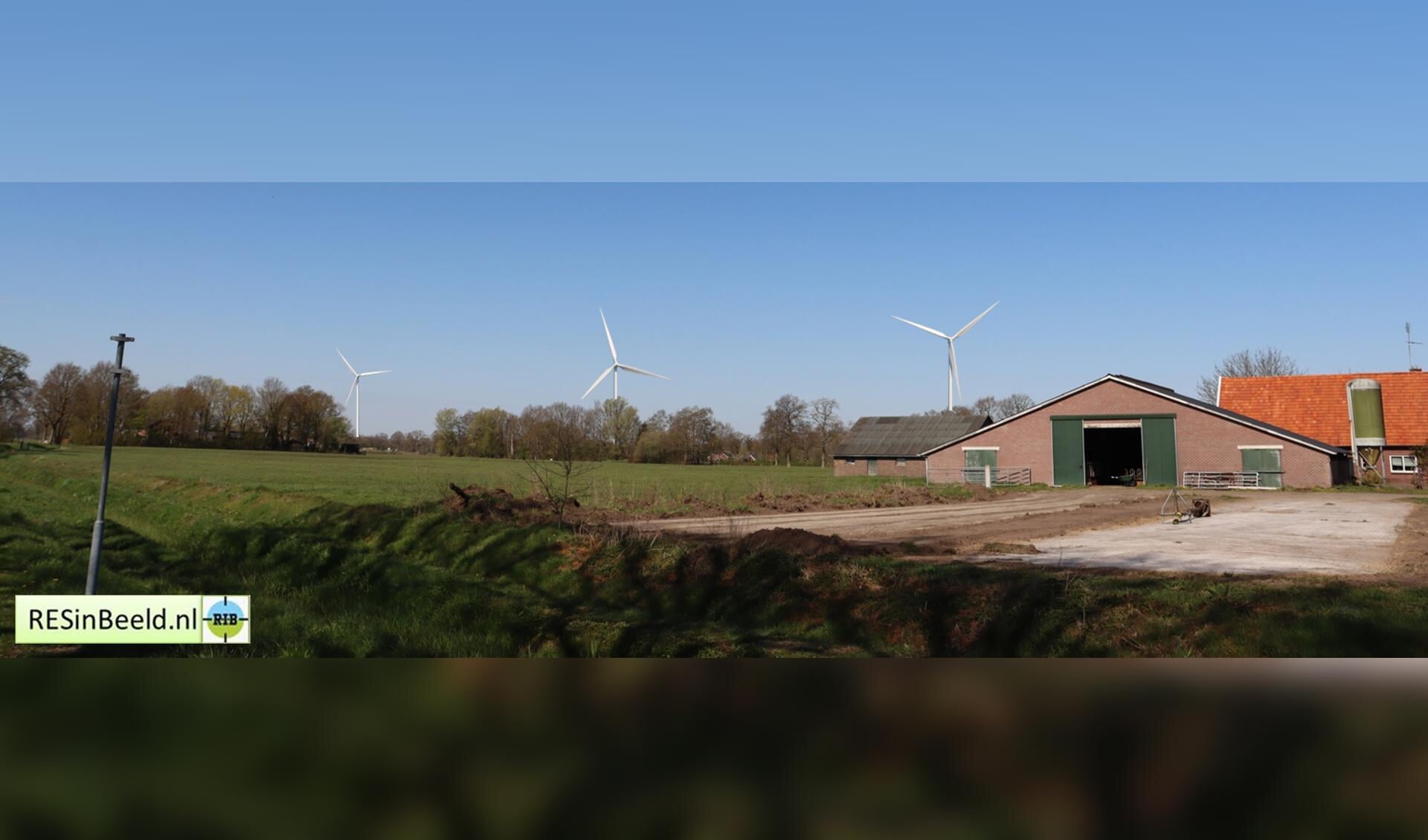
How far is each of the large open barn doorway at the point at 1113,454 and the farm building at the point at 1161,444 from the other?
0.09 m

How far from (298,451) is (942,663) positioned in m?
4.97

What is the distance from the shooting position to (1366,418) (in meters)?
32.3

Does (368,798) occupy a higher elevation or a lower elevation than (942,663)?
lower

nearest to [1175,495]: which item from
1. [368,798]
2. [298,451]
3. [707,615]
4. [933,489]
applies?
[933,489]

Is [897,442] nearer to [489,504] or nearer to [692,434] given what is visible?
[489,504]

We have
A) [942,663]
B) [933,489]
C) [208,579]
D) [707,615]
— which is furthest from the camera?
[933,489]

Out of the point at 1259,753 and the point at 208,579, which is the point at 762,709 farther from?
the point at 208,579

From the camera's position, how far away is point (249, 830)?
65.2 inches

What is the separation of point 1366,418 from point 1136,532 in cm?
2633

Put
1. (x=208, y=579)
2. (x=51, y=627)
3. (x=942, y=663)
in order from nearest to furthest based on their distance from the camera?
(x=942, y=663), (x=51, y=627), (x=208, y=579)

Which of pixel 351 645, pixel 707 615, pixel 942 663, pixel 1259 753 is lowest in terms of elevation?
pixel 707 615

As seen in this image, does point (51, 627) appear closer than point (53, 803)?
No

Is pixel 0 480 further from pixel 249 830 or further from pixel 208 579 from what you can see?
pixel 249 830

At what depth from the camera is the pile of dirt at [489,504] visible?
1067 centimetres
